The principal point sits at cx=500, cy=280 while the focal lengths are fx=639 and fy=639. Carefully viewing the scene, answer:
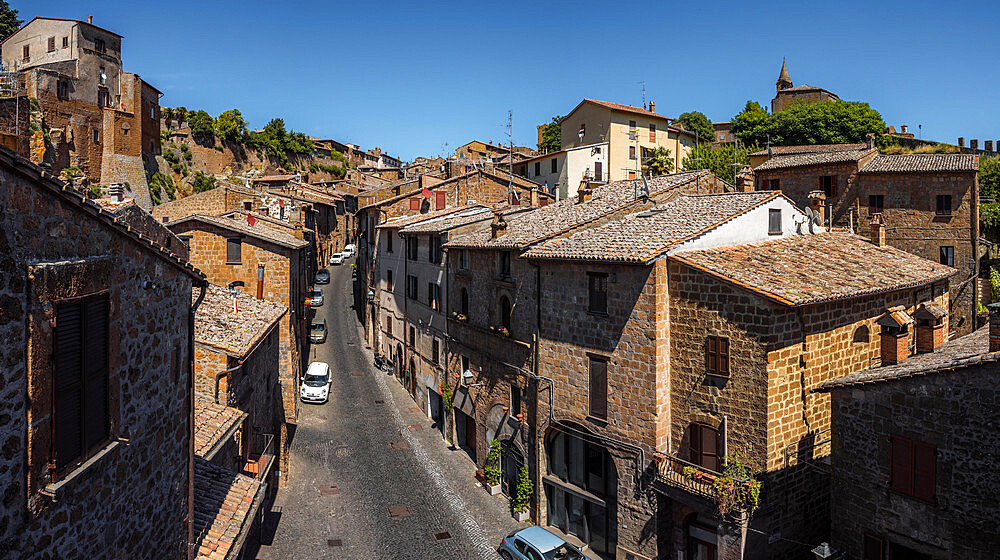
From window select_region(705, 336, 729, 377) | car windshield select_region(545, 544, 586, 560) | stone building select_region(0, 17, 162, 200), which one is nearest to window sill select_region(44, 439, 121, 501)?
car windshield select_region(545, 544, 586, 560)

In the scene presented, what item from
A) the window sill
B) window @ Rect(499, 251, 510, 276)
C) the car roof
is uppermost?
window @ Rect(499, 251, 510, 276)

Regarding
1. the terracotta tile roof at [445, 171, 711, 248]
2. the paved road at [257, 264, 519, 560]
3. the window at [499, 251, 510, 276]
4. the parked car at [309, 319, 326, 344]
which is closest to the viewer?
the paved road at [257, 264, 519, 560]

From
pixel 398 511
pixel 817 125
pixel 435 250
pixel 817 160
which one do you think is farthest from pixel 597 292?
pixel 817 125

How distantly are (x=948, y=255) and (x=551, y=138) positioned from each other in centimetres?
4858

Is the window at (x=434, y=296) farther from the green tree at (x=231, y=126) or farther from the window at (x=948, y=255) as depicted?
the green tree at (x=231, y=126)

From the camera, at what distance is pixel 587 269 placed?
20.1 m

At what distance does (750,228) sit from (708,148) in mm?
37960

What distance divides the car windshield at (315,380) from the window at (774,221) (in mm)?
23314

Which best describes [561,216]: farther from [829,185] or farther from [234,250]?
[829,185]

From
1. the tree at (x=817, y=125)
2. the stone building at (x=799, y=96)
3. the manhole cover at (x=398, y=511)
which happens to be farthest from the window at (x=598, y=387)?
the stone building at (x=799, y=96)

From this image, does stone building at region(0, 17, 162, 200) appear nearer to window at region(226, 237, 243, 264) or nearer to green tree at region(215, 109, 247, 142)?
green tree at region(215, 109, 247, 142)

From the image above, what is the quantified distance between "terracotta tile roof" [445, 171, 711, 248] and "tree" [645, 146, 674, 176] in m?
21.4

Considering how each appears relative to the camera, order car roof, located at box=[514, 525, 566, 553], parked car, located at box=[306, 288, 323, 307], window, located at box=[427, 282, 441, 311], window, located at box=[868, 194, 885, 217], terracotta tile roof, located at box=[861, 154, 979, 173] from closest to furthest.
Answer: car roof, located at box=[514, 525, 566, 553]
window, located at box=[427, 282, 441, 311]
terracotta tile roof, located at box=[861, 154, 979, 173]
window, located at box=[868, 194, 885, 217]
parked car, located at box=[306, 288, 323, 307]

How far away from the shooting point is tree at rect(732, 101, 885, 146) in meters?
60.9
